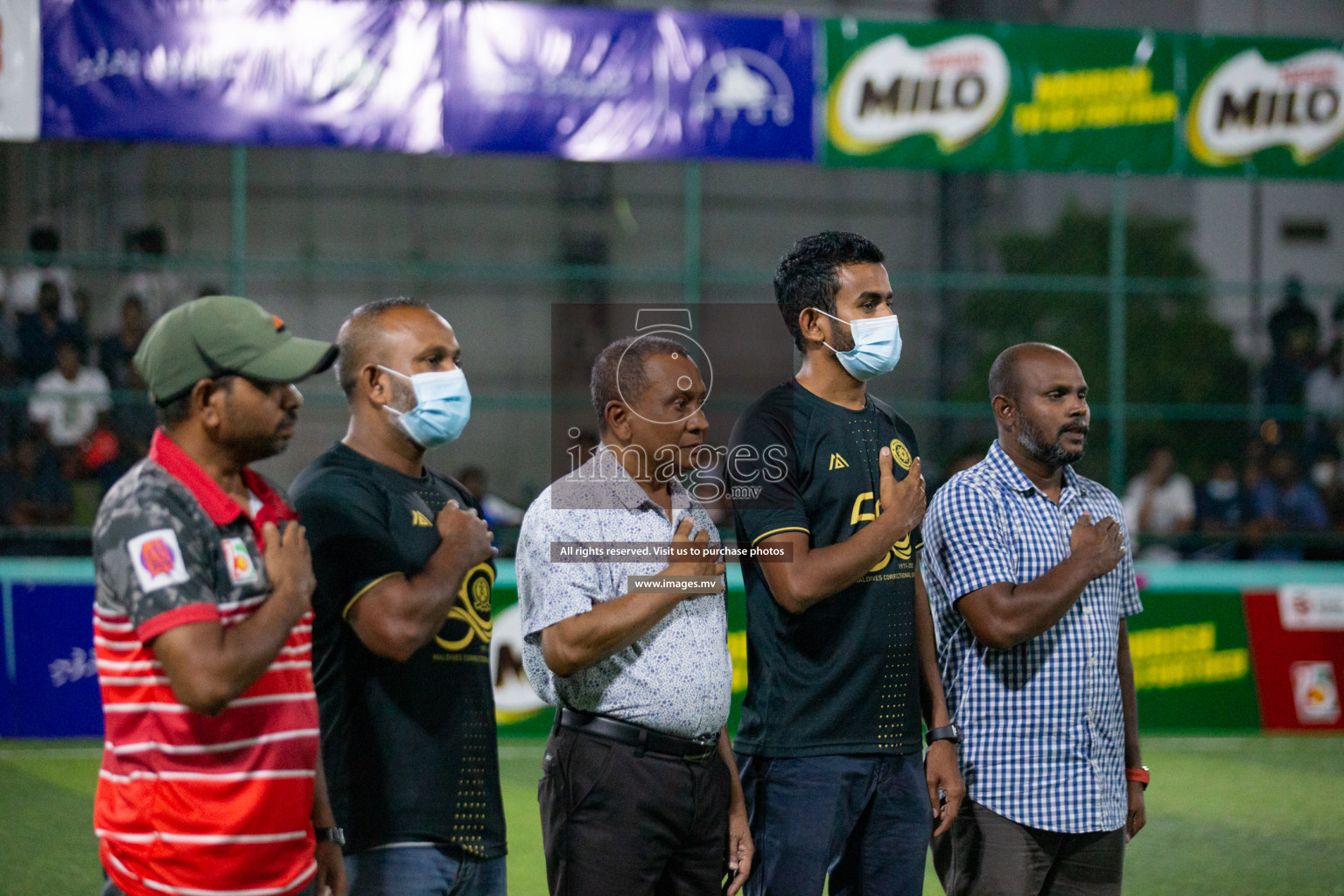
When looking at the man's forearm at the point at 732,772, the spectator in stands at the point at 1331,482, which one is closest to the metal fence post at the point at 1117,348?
the spectator in stands at the point at 1331,482

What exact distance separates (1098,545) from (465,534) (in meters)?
1.76

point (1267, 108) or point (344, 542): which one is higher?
point (1267, 108)

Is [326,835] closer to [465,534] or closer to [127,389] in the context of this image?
[465,534]

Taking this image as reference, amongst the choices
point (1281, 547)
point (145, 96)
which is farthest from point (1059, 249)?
point (145, 96)

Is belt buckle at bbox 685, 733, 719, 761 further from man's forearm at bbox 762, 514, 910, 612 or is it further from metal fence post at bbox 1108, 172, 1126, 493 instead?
metal fence post at bbox 1108, 172, 1126, 493

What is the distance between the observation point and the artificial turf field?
589cm

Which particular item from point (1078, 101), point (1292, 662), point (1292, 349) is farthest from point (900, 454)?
point (1292, 349)

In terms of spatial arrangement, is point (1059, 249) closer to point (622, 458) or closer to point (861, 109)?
point (861, 109)

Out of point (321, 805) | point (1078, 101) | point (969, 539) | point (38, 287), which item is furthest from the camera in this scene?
point (38, 287)

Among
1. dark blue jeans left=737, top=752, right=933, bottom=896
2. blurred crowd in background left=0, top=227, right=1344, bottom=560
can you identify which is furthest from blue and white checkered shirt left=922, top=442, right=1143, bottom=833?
blurred crowd in background left=0, top=227, right=1344, bottom=560

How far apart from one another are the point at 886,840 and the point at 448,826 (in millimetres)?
1237

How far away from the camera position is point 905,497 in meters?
3.33

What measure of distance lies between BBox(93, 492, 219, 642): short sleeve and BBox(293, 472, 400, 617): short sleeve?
43cm

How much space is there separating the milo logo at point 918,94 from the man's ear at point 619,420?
8.04m
